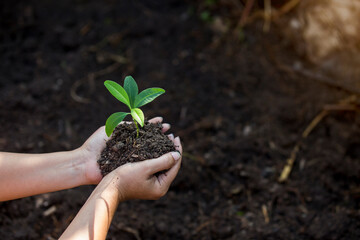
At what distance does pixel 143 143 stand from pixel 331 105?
1.47 meters

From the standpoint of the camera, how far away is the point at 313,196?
1839 millimetres

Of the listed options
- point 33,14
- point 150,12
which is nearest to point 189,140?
point 150,12

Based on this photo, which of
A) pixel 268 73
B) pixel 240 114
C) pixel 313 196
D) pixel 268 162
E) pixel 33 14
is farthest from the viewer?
pixel 33 14

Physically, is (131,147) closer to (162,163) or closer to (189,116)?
(162,163)

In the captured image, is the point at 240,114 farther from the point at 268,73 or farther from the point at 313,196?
the point at 313,196

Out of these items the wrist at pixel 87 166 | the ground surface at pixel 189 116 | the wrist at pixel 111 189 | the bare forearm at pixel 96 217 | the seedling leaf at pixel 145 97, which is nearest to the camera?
the bare forearm at pixel 96 217

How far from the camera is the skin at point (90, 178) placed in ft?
3.65

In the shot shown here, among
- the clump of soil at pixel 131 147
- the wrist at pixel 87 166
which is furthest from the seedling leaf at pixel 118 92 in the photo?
the wrist at pixel 87 166

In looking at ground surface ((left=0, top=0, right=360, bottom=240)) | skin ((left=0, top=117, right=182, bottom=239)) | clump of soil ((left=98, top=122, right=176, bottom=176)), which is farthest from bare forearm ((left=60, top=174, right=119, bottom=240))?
ground surface ((left=0, top=0, right=360, bottom=240))

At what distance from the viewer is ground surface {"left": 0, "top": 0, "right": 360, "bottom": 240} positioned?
172 centimetres

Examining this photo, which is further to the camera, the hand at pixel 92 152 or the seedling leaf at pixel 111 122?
the hand at pixel 92 152

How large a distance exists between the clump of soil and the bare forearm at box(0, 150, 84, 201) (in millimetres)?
122

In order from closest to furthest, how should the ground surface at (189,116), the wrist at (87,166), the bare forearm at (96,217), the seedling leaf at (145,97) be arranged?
the bare forearm at (96,217) → the seedling leaf at (145,97) → the wrist at (87,166) → the ground surface at (189,116)

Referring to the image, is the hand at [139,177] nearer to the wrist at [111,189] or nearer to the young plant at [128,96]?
the wrist at [111,189]
